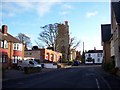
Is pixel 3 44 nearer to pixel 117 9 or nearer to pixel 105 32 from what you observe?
pixel 117 9

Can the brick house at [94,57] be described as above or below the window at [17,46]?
below

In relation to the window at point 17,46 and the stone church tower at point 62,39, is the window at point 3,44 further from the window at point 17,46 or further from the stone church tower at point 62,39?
the stone church tower at point 62,39

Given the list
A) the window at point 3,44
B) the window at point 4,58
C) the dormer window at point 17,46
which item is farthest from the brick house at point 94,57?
the window at point 4,58

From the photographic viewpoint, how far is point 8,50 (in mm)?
60406

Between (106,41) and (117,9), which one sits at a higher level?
(117,9)

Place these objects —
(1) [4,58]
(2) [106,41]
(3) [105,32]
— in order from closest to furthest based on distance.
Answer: (1) [4,58] < (2) [106,41] < (3) [105,32]

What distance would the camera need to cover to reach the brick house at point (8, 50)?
5679 centimetres

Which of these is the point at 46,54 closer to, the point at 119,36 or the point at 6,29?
the point at 6,29

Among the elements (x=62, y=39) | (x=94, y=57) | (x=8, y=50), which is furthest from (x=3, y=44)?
(x=94, y=57)

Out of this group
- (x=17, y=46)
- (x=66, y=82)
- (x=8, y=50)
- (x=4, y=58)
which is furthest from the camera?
(x=17, y=46)

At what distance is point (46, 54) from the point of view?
92250 mm

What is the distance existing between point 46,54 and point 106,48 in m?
29.4

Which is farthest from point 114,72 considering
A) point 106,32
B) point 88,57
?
point 88,57

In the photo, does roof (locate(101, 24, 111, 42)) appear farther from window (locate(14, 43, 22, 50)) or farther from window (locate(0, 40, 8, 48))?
window (locate(0, 40, 8, 48))
